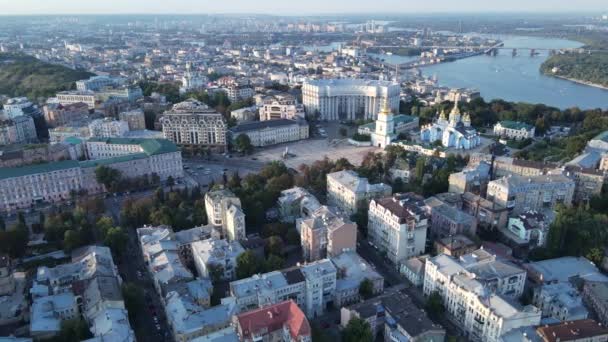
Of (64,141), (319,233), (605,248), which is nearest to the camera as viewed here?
(319,233)

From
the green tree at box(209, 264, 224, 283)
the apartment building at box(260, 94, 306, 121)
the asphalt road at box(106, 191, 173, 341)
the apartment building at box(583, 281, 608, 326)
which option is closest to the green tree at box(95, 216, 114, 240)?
the asphalt road at box(106, 191, 173, 341)

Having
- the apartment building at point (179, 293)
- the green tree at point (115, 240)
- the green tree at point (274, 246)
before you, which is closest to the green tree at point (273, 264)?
the green tree at point (274, 246)

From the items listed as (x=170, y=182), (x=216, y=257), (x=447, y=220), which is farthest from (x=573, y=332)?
(x=170, y=182)

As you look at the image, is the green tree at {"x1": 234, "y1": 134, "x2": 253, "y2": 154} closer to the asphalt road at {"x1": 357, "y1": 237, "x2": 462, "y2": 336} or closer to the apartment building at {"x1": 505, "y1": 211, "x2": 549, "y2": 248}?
the asphalt road at {"x1": 357, "y1": 237, "x2": 462, "y2": 336}

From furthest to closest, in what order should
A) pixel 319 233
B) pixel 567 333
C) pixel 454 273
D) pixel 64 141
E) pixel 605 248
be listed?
pixel 64 141 < pixel 605 248 < pixel 319 233 < pixel 454 273 < pixel 567 333

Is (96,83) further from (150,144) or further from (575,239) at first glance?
(575,239)

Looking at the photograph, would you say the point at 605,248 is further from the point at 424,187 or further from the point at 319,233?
the point at 319,233

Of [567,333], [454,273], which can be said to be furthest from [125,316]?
[567,333]

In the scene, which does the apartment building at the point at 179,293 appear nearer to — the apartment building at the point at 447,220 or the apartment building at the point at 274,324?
the apartment building at the point at 274,324
